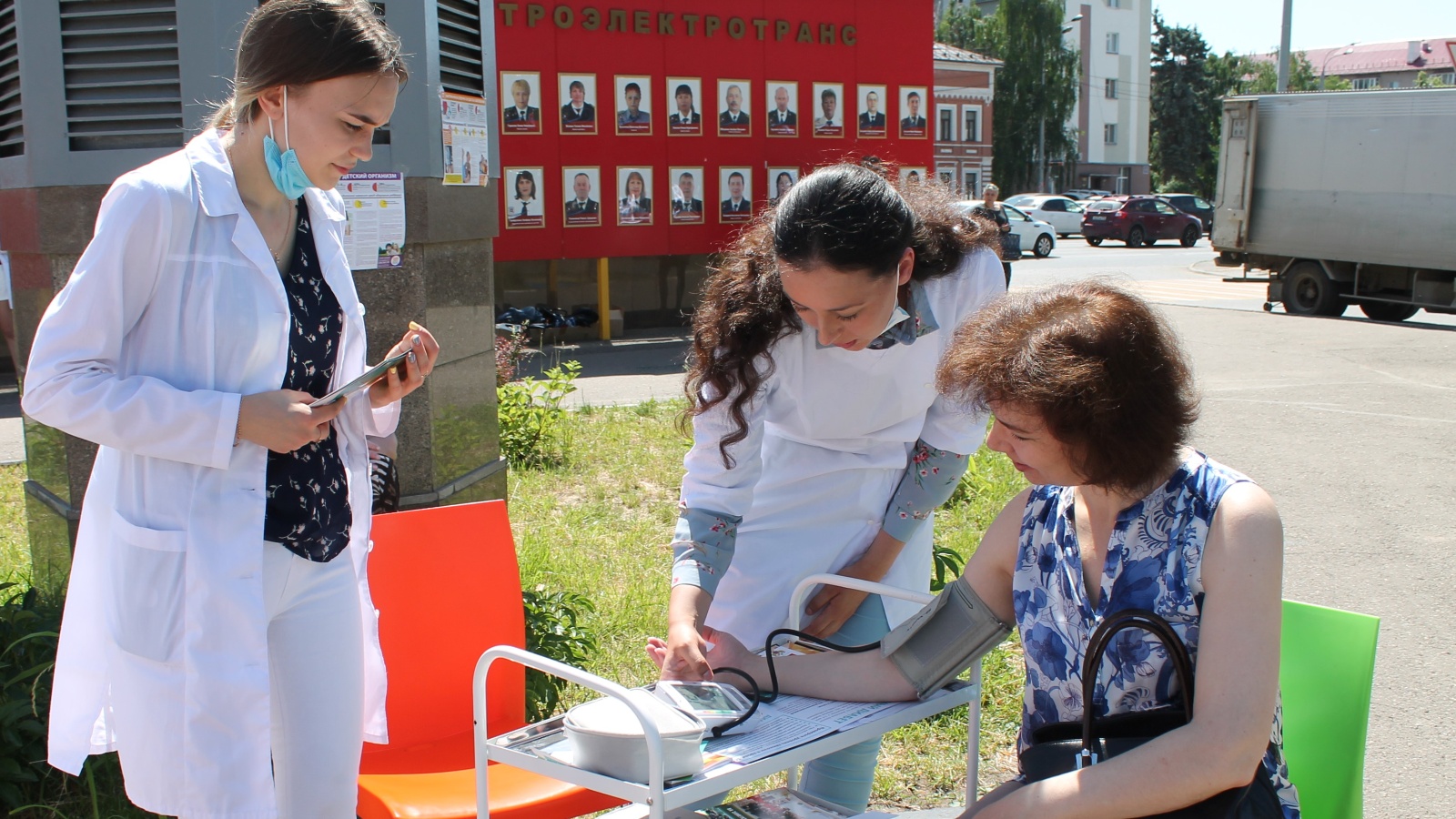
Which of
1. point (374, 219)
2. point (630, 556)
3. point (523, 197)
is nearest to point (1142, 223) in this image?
point (523, 197)

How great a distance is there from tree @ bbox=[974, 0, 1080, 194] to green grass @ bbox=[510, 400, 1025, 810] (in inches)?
2094

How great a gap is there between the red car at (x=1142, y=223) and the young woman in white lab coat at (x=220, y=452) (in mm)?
35799

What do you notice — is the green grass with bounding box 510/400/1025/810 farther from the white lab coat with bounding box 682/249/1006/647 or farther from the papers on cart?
the papers on cart

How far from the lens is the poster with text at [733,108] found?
1460 centimetres

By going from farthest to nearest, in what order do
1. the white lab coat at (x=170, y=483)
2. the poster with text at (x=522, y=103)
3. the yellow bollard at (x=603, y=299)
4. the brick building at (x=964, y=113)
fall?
the brick building at (x=964, y=113), the yellow bollard at (x=603, y=299), the poster with text at (x=522, y=103), the white lab coat at (x=170, y=483)

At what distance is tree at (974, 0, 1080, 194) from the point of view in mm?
58625

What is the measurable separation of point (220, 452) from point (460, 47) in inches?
106

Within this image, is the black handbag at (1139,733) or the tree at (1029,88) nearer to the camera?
the black handbag at (1139,733)

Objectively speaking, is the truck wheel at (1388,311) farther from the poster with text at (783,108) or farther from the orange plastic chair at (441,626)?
the orange plastic chair at (441,626)

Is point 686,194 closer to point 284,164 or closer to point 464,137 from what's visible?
point 464,137

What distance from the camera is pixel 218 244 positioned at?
202 centimetres

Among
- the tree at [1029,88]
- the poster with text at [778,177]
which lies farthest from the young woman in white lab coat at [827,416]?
the tree at [1029,88]

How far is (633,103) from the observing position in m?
14.1

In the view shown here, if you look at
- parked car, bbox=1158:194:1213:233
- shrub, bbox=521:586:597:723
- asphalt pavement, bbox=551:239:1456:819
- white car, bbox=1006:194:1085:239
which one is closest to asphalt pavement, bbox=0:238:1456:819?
asphalt pavement, bbox=551:239:1456:819
